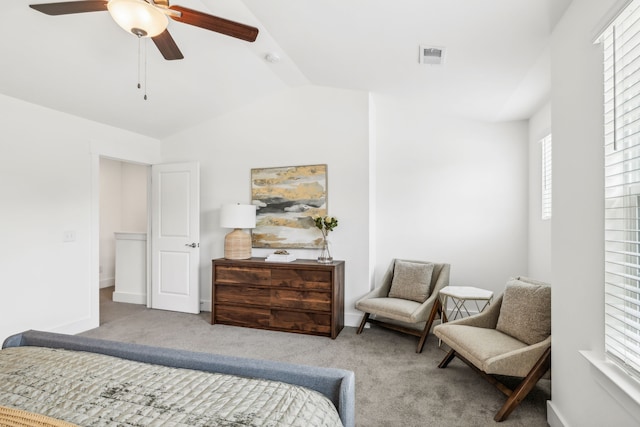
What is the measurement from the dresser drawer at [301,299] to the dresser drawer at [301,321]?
0.07 meters

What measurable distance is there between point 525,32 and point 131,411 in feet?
9.08

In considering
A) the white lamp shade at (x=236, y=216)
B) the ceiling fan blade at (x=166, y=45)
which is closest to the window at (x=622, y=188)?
the ceiling fan blade at (x=166, y=45)

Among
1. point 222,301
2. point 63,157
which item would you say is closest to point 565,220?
point 222,301

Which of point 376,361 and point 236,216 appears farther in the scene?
point 236,216

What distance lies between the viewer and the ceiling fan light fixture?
1.62 m

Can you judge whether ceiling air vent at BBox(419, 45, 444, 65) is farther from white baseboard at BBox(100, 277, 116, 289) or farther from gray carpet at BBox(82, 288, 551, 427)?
white baseboard at BBox(100, 277, 116, 289)

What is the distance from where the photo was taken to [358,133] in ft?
12.8

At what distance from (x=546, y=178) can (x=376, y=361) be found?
2.42 metres

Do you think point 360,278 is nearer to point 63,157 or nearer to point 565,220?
point 565,220

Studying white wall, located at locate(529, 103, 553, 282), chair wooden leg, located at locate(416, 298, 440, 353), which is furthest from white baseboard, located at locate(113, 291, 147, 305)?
white wall, located at locate(529, 103, 553, 282)

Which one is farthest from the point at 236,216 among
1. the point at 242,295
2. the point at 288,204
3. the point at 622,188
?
the point at 622,188

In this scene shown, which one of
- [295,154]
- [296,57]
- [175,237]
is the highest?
[296,57]

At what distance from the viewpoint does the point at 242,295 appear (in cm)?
381

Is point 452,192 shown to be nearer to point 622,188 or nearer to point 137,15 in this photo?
point 622,188
